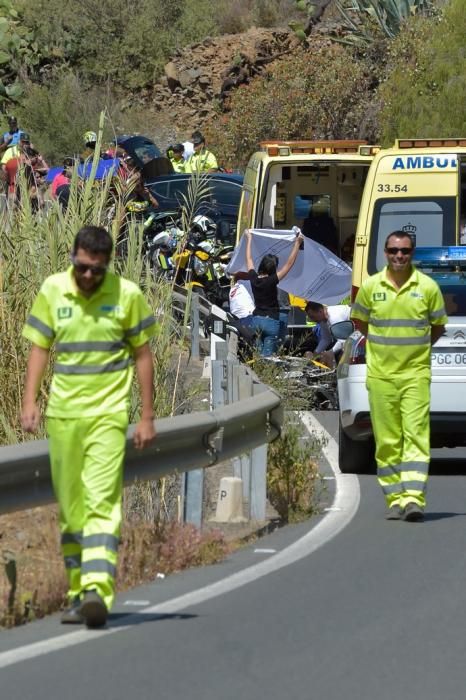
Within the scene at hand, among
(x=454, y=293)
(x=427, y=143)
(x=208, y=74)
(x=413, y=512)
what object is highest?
(x=208, y=74)

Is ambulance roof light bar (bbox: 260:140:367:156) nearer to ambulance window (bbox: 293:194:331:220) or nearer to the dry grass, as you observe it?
ambulance window (bbox: 293:194:331:220)

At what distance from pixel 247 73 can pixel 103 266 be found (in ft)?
126

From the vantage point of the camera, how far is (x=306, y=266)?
20344mm

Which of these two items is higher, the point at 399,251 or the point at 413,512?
the point at 399,251

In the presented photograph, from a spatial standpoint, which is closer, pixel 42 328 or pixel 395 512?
pixel 42 328

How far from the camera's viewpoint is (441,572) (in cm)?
888

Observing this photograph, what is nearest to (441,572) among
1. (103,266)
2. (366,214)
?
(103,266)

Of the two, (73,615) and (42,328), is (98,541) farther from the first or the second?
(42,328)

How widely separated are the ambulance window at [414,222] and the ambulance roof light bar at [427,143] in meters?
0.51

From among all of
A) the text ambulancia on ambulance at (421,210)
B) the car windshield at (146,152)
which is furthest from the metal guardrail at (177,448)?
the car windshield at (146,152)

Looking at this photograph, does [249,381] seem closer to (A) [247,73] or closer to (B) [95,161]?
(B) [95,161]

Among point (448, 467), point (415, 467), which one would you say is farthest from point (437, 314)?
point (448, 467)

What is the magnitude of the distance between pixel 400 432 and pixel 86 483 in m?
3.94

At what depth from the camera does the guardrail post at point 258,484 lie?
415 inches
